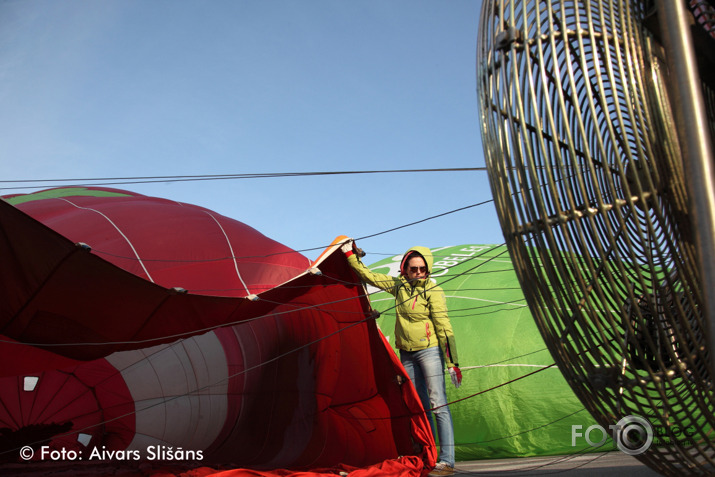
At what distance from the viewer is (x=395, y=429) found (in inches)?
189

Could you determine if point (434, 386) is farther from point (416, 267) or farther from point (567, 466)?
point (567, 466)

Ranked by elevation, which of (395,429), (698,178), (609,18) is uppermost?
(609,18)

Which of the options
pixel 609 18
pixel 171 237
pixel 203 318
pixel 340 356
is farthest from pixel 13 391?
pixel 609 18

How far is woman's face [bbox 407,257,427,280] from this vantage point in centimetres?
448

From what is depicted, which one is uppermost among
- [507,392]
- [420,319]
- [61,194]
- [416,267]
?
[61,194]

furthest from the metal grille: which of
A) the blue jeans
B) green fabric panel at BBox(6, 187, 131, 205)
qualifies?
green fabric panel at BBox(6, 187, 131, 205)

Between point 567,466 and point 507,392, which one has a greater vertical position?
point 507,392

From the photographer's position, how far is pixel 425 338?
4.37m

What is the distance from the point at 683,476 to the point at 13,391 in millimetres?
4866

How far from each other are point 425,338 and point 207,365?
209 centimetres

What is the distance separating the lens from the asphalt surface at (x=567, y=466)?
4082mm

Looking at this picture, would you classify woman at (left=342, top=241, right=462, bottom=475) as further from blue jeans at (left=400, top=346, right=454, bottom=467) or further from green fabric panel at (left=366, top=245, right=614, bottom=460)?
green fabric panel at (left=366, top=245, right=614, bottom=460)

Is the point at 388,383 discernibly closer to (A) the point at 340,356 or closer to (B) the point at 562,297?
(A) the point at 340,356

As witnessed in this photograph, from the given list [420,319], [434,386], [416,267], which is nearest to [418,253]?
[416,267]
